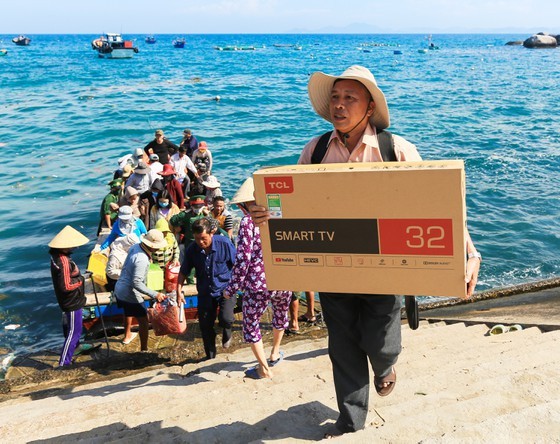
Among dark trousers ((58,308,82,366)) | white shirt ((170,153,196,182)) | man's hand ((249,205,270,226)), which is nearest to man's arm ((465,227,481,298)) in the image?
man's hand ((249,205,270,226))

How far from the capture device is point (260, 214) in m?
2.80

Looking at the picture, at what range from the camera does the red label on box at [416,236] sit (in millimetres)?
2566

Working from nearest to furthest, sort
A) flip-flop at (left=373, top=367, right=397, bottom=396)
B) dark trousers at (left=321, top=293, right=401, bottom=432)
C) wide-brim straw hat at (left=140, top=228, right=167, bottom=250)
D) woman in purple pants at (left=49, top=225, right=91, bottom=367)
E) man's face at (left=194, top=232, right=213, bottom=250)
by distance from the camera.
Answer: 1. dark trousers at (left=321, top=293, right=401, bottom=432)
2. flip-flop at (left=373, top=367, right=397, bottom=396)
3. man's face at (left=194, top=232, right=213, bottom=250)
4. woman in purple pants at (left=49, top=225, right=91, bottom=367)
5. wide-brim straw hat at (left=140, top=228, right=167, bottom=250)

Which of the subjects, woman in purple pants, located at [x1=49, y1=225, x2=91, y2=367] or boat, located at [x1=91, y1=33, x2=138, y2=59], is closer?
woman in purple pants, located at [x1=49, y1=225, x2=91, y2=367]

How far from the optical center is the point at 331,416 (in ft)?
11.6

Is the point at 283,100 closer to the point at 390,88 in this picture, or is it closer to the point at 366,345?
the point at 390,88

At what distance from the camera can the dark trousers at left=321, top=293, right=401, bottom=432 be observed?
3.06m

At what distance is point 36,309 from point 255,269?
6.68m

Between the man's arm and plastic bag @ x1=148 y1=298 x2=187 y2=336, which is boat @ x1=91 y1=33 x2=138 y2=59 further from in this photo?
the man's arm

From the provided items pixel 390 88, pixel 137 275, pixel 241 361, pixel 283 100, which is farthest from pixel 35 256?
pixel 390 88

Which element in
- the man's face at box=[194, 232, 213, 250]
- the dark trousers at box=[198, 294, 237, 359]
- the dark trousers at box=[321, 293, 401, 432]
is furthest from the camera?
the dark trousers at box=[198, 294, 237, 359]

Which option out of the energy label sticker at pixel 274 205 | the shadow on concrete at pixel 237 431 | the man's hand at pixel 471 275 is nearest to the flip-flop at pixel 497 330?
the shadow on concrete at pixel 237 431

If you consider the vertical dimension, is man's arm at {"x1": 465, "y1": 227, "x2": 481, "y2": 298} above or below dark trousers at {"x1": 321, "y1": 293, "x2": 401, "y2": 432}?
above

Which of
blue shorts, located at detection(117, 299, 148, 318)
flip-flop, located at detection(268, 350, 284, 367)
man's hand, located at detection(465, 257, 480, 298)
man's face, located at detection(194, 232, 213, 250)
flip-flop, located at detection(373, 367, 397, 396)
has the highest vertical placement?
man's hand, located at detection(465, 257, 480, 298)
